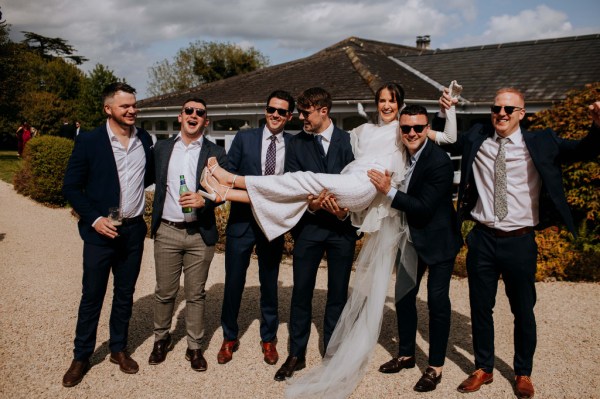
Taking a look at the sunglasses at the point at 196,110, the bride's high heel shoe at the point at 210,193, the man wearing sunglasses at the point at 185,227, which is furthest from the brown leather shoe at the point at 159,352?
the sunglasses at the point at 196,110

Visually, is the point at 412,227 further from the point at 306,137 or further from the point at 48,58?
the point at 48,58

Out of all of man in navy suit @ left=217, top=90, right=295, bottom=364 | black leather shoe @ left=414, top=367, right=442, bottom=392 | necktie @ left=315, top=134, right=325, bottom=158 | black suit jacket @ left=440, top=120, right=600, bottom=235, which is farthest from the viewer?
man in navy suit @ left=217, top=90, right=295, bottom=364

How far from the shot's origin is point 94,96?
28.1 meters

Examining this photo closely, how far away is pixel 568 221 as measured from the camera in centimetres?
379

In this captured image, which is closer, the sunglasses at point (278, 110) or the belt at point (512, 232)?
the belt at point (512, 232)

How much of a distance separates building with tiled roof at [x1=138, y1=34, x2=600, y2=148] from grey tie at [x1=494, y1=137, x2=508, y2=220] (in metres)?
7.58

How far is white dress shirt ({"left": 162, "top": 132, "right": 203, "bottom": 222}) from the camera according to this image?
170 inches

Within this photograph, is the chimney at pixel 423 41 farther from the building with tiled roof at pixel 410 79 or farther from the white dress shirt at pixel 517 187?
the white dress shirt at pixel 517 187

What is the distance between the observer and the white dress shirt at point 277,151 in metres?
4.53

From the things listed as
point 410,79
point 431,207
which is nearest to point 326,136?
point 431,207

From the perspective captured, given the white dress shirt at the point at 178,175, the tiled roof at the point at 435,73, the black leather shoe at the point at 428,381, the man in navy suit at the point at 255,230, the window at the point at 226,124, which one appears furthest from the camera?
the window at the point at 226,124

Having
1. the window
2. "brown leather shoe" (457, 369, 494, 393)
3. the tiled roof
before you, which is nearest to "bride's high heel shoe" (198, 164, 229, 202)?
"brown leather shoe" (457, 369, 494, 393)

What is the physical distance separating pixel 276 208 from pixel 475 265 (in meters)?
1.80

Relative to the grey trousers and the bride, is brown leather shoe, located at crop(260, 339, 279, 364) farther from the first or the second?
the grey trousers
